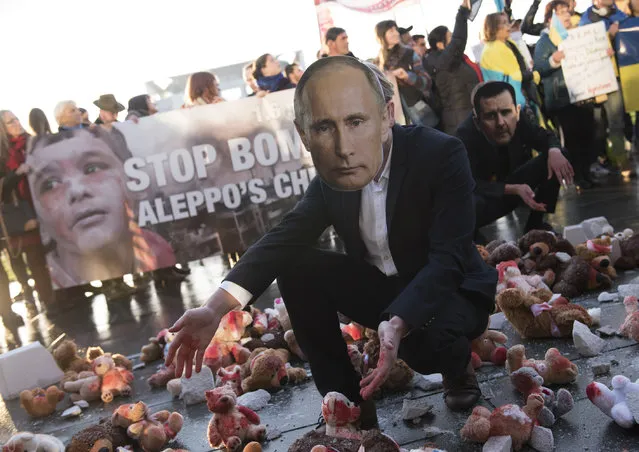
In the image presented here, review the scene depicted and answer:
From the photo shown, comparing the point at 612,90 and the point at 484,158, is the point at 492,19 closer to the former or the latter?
the point at 612,90

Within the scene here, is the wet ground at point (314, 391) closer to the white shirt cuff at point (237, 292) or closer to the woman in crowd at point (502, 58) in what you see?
the white shirt cuff at point (237, 292)

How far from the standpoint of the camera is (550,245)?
4.11 metres

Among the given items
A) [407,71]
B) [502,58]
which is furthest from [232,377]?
[502,58]

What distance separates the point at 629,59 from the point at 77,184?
5.59m

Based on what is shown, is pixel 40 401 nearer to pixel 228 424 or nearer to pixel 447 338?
pixel 228 424

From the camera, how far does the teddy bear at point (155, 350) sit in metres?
4.08

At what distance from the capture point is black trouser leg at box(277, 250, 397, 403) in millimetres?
2398

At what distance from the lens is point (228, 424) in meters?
2.52

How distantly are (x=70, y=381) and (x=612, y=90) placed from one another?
6.05 metres

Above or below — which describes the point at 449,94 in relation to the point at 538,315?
above

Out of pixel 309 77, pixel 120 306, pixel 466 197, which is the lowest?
pixel 120 306

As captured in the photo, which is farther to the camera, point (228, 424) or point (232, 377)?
point (232, 377)

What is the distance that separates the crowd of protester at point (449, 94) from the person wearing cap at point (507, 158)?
0.06 metres

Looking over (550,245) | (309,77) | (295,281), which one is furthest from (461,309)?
(550,245)
